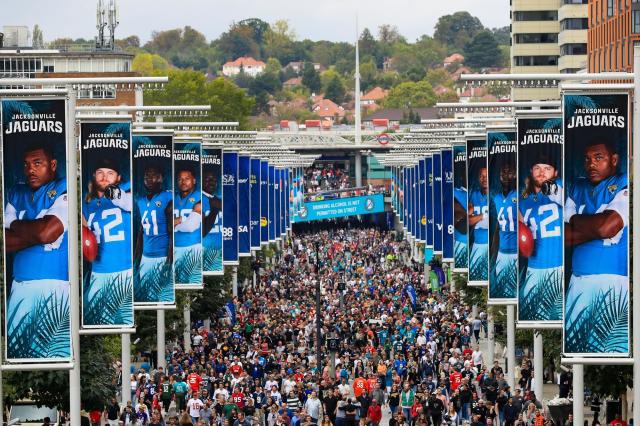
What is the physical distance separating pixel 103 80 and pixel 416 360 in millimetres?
25199

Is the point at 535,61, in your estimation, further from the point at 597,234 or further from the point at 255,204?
the point at 597,234

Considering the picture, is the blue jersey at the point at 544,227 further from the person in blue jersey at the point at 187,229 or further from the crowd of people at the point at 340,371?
the person in blue jersey at the point at 187,229

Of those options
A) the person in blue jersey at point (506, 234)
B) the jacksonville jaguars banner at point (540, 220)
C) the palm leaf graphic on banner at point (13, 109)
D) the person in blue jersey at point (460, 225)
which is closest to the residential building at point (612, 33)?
the person in blue jersey at point (460, 225)

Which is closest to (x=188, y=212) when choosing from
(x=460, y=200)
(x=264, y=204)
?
(x=460, y=200)

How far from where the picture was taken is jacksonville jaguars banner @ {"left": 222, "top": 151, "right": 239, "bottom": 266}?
5394 centimetres

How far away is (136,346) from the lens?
52.0 metres

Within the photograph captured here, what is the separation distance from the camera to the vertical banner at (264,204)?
7219 cm

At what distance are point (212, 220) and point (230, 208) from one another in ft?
14.5

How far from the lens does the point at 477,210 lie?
4375 centimetres

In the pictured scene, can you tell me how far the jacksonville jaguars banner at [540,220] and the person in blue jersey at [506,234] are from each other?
5.54 m

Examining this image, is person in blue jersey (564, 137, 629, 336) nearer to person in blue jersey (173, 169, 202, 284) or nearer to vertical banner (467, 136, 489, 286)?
vertical banner (467, 136, 489, 286)

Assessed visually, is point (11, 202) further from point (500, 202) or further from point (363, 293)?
point (363, 293)

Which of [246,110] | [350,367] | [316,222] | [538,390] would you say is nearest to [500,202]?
[538,390]

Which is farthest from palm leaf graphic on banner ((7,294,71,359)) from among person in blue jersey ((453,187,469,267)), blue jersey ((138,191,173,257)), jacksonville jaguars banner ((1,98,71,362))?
person in blue jersey ((453,187,469,267))
